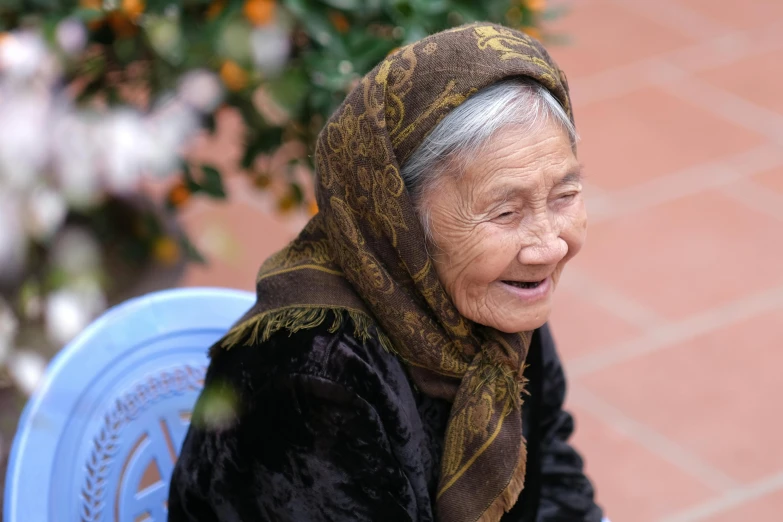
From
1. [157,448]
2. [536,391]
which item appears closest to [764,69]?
[536,391]

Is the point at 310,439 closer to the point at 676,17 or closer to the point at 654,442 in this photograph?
the point at 654,442

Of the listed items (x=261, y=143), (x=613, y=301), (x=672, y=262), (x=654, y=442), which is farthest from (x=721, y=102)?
(x=261, y=143)

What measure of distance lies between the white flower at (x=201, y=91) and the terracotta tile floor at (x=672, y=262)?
840mm

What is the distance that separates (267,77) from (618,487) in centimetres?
164

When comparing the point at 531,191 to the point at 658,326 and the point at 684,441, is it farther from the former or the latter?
the point at 658,326

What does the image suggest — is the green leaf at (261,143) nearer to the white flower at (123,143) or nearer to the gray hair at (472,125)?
the white flower at (123,143)

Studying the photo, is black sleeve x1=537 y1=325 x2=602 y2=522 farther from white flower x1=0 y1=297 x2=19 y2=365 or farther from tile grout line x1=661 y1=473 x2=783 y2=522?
white flower x1=0 y1=297 x2=19 y2=365

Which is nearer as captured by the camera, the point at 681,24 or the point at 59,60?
the point at 59,60

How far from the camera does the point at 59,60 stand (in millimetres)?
2750

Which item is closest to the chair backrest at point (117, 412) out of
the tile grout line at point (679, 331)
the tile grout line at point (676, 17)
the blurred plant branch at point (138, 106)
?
the blurred plant branch at point (138, 106)

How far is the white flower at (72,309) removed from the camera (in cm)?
306

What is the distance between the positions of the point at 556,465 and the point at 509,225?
2.13ft

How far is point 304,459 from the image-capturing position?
1671 millimetres

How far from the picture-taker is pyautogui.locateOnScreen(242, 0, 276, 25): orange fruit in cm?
252
